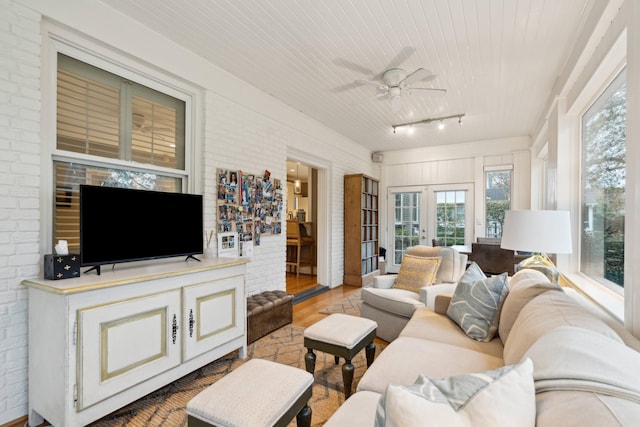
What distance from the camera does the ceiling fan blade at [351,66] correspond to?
3.01 metres

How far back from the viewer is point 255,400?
4.28 ft

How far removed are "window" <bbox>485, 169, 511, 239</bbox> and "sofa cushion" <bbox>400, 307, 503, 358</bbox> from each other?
411cm

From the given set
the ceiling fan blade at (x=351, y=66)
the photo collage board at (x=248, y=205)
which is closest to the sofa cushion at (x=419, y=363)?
the photo collage board at (x=248, y=205)

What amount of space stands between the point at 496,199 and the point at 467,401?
19.6 feet

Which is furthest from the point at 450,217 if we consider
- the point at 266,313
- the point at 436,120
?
the point at 266,313

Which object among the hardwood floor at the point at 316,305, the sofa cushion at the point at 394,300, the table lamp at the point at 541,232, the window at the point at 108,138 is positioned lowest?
the hardwood floor at the point at 316,305

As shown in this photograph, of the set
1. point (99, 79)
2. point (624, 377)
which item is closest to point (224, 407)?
point (624, 377)

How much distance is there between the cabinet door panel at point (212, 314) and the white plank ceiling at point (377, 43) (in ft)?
6.91

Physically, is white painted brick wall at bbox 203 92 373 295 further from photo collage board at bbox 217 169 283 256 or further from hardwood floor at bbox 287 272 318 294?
hardwood floor at bbox 287 272 318 294

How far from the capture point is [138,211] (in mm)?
2273

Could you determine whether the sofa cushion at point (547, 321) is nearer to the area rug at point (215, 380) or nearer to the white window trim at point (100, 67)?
the area rug at point (215, 380)

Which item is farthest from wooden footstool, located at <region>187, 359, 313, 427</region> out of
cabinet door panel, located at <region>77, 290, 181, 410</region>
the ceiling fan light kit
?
the ceiling fan light kit

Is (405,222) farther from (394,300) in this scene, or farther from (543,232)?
(543,232)

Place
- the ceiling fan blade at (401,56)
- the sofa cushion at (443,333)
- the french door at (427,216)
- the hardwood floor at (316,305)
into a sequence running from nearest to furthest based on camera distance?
the sofa cushion at (443,333), the ceiling fan blade at (401,56), the hardwood floor at (316,305), the french door at (427,216)
